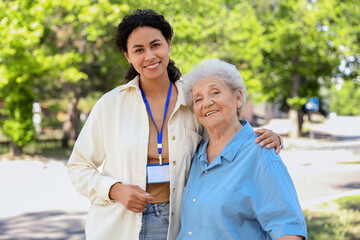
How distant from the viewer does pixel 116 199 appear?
2.40 m

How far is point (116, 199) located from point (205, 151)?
1.82 feet

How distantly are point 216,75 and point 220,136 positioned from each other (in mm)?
346

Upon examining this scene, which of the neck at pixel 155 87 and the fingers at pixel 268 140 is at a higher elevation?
the neck at pixel 155 87

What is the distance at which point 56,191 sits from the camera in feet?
35.9

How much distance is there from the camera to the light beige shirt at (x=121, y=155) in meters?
2.44

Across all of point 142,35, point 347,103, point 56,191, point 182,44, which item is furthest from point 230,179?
point 347,103

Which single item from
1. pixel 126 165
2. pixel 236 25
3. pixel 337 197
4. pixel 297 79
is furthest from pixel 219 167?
pixel 297 79

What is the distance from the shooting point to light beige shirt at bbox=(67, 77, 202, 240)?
8.00 feet

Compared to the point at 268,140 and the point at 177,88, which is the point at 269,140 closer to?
the point at 268,140

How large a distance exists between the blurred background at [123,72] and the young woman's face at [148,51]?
14.1 ft

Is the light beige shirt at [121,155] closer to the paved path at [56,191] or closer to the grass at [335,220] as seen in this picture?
the grass at [335,220]

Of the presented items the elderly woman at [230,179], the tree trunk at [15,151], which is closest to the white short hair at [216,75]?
the elderly woman at [230,179]

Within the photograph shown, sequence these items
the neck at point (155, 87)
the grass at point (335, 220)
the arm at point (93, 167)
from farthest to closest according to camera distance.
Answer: the grass at point (335, 220)
the neck at point (155, 87)
the arm at point (93, 167)

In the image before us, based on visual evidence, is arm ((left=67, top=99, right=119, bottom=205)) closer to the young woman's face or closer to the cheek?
the young woman's face
